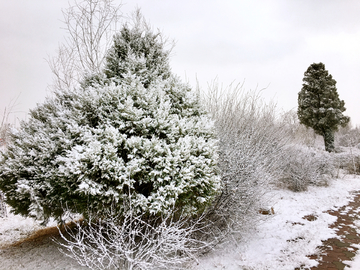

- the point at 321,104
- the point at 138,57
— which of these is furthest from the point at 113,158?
the point at 321,104

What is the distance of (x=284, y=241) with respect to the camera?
4.42 metres

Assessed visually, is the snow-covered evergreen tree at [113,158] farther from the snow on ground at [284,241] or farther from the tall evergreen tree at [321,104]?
the tall evergreen tree at [321,104]

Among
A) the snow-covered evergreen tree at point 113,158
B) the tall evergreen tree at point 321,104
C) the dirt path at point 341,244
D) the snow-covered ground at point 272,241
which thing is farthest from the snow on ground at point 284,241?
the tall evergreen tree at point 321,104

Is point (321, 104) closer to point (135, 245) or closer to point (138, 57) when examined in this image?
point (138, 57)

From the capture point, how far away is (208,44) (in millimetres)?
9758

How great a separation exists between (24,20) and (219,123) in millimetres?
6881

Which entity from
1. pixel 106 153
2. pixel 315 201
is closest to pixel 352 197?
pixel 315 201

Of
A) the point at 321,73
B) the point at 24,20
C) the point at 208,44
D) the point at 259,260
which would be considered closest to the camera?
the point at 259,260

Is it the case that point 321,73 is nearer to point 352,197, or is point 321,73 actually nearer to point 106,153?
point 352,197

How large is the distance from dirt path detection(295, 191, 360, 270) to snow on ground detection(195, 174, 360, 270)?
131 mm

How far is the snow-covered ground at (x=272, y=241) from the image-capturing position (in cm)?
348

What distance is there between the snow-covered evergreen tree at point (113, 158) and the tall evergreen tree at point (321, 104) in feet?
58.6

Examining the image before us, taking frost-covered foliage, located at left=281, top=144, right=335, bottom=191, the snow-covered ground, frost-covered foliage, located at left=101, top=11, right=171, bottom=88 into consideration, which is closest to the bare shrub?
the snow-covered ground

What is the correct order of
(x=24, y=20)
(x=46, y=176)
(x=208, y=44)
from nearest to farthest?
(x=46, y=176), (x=24, y=20), (x=208, y=44)
